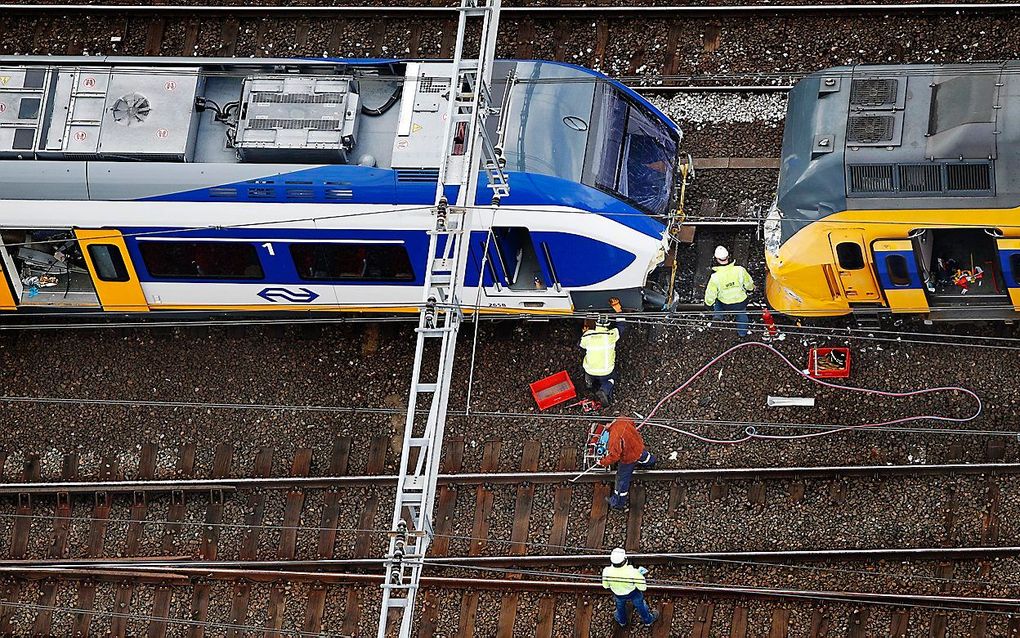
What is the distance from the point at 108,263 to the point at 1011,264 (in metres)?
10.1

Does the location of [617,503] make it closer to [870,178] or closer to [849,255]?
[849,255]

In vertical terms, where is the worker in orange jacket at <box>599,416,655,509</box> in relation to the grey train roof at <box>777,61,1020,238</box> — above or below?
below

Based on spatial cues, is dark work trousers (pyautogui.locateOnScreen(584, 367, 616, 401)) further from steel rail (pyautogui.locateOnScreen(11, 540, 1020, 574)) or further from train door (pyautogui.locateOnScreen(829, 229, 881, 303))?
train door (pyautogui.locateOnScreen(829, 229, 881, 303))

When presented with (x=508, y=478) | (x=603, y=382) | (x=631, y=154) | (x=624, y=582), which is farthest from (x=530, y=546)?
(x=631, y=154)

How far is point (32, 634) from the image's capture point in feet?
59.7

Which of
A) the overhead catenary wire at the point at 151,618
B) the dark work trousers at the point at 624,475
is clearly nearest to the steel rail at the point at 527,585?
the overhead catenary wire at the point at 151,618

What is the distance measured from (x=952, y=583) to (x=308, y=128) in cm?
848

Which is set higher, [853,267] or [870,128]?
[870,128]

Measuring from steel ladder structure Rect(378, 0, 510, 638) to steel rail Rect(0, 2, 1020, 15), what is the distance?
12.8 feet

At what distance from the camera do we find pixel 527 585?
1769cm

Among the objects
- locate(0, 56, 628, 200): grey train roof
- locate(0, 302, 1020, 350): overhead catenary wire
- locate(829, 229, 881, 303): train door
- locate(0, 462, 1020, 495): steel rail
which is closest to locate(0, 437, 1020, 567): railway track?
locate(0, 462, 1020, 495): steel rail

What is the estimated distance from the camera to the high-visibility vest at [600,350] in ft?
59.9

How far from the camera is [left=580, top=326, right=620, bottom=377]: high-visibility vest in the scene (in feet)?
59.9

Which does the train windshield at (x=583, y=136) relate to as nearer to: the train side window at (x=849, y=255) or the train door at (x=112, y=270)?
the train side window at (x=849, y=255)
